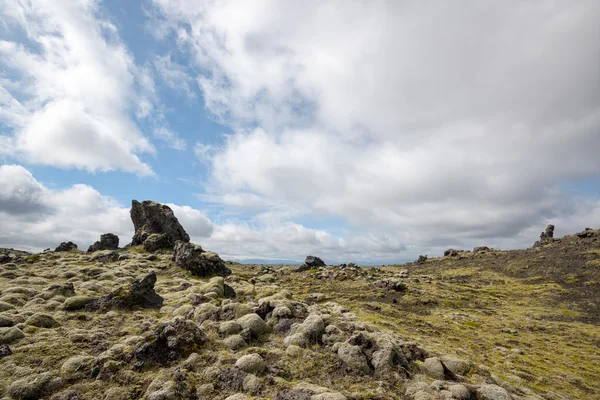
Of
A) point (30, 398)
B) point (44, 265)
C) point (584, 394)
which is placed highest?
point (44, 265)

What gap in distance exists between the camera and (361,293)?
5425 centimetres

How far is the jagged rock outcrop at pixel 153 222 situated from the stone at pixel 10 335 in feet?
196

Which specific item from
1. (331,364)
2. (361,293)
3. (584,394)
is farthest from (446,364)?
(361,293)

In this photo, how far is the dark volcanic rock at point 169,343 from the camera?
667 inches

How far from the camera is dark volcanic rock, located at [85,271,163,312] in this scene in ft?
89.8

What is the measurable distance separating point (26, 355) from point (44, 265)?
4787cm

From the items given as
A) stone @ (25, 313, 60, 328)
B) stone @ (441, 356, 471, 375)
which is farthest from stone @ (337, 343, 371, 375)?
stone @ (25, 313, 60, 328)

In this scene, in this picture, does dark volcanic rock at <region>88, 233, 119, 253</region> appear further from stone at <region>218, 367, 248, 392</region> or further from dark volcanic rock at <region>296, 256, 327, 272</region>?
stone at <region>218, 367, 248, 392</region>

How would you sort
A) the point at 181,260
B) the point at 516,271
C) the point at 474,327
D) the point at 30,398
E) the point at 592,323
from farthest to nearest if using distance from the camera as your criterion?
the point at 516,271
the point at 181,260
the point at 592,323
the point at 474,327
the point at 30,398

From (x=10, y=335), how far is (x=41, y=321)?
3.22m

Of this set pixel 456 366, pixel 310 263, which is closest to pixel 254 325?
pixel 456 366

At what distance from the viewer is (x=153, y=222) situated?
267 ft

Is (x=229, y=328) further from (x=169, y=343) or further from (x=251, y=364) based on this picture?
(x=251, y=364)

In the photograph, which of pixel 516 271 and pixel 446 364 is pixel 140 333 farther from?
pixel 516 271
